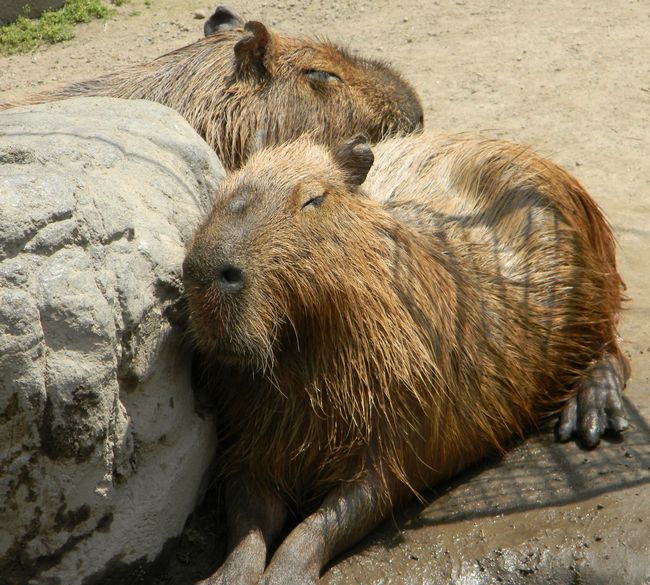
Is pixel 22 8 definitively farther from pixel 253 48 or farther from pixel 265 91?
pixel 265 91

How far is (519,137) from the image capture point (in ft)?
22.4

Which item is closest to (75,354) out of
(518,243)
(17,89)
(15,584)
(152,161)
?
(15,584)

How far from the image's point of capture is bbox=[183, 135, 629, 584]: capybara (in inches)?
132

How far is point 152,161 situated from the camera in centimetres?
370

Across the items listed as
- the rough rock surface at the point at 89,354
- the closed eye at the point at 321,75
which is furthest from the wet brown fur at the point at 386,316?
the closed eye at the point at 321,75

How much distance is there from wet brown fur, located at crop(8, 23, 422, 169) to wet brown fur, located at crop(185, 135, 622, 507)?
1129mm

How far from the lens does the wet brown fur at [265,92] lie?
5.46 meters

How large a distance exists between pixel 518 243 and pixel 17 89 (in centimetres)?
503

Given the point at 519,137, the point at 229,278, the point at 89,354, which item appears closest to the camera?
Answer: the point at 89,354

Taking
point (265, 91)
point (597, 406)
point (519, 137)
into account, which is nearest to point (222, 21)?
point (265, 91)

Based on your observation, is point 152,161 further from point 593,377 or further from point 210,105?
point 593,377

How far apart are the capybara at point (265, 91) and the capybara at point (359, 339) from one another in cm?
121

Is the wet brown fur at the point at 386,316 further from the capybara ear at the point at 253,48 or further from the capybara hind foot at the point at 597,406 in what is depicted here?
the capybara ear at the point at 253,48

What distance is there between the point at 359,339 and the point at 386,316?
0.14 metres
